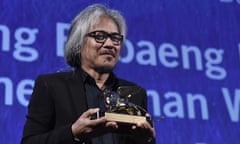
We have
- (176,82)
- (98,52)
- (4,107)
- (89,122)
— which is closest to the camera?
(89,122)

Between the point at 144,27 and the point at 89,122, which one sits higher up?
the point at 144,27

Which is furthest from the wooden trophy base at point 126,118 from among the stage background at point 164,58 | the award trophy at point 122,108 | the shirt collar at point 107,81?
the stage background at point 164,58

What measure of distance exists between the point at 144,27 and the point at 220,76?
321 millimetres

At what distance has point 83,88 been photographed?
974 millimetres

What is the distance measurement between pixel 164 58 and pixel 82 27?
0.77 m

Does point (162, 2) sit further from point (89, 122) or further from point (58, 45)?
point (89, 122)

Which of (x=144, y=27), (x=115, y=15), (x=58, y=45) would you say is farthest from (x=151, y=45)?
(x=115, y=15)

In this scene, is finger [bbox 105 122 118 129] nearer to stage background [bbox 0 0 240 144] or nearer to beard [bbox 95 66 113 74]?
beard [bbox 95 66 113 74]

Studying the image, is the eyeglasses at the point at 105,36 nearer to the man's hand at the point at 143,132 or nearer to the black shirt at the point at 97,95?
the black shirt at the point at 97,95

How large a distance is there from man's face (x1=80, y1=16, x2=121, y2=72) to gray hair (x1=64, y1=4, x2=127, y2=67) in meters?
0.01

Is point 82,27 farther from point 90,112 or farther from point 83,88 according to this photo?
point 90,112

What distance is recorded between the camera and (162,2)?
5.98ft

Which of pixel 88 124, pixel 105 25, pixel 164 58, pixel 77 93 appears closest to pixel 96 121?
pixel 88 124

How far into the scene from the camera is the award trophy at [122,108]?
863 mm
